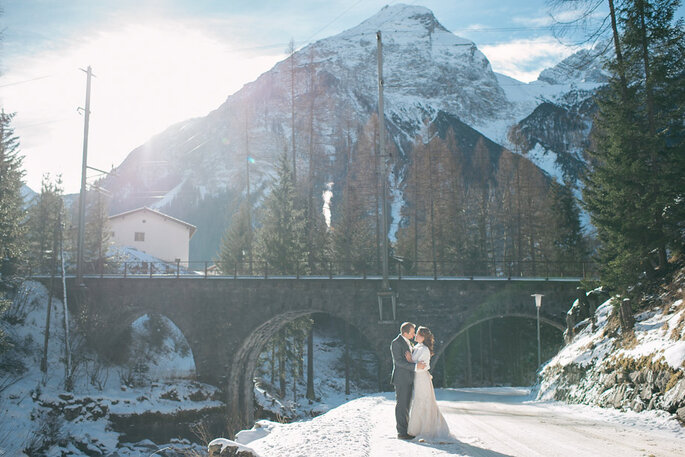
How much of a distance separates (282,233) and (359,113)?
77202mm

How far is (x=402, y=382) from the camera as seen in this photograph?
25.8ft

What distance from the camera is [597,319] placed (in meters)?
16.2

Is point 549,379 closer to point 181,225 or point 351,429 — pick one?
point 351,429

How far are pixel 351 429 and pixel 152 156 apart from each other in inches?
5949

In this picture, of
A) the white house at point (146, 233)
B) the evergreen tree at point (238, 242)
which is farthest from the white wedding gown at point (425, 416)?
the white house at point (146, 233)

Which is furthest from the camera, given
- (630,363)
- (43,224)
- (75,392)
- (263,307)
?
(43,224)

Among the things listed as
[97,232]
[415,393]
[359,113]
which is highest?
[359,113]

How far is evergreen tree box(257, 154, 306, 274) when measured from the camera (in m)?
31.5

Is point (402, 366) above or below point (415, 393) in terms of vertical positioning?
above

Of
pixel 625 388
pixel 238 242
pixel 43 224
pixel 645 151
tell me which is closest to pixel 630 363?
pixel 625 388

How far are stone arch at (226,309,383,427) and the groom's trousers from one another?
16247mm

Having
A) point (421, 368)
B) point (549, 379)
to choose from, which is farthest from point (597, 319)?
point (421, 368)

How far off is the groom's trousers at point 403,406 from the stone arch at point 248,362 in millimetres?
16247

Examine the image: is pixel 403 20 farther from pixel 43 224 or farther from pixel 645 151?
pixel 645 151
